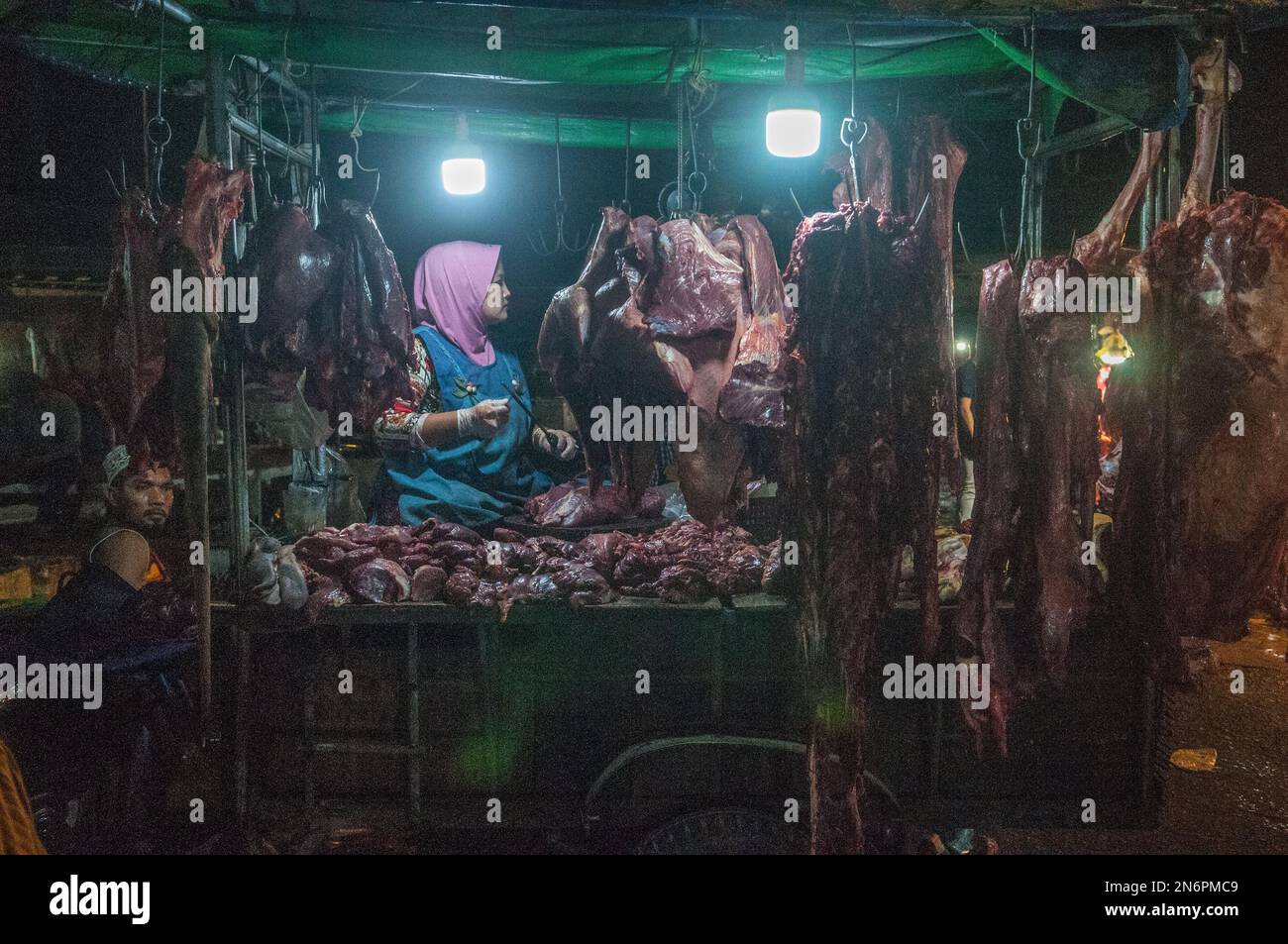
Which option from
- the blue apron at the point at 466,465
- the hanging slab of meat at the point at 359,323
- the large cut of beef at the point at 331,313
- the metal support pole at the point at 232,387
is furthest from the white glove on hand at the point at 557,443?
the metal support pole at the point at 232,387

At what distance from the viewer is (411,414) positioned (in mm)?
6270

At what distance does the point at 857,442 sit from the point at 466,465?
3.91m

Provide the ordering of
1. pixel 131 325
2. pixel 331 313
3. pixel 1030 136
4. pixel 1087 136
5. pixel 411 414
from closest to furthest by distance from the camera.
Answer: pixel 1030 136 < pixel 131 325 < pixel 331 313 < pixel 1087 136 < pixel 411 414

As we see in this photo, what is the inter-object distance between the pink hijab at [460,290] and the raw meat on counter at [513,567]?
2350 mm

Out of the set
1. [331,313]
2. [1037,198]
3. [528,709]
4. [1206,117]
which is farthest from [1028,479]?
[331,313]

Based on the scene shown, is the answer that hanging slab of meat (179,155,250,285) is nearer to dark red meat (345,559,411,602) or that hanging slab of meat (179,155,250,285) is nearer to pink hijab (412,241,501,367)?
dark red meat (345,559,411,602)

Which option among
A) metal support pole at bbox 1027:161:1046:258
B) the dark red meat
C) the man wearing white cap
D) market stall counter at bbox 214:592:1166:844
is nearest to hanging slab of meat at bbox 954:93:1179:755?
market stall counter at bbox 214:592:1166:844

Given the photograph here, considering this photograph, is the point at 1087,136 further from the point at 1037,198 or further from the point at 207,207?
the point at 207,207

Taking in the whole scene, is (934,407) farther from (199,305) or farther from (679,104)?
(199,305)

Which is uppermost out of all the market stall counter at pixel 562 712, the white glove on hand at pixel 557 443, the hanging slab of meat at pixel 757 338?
the hanging slab of meat at pixel 757 338

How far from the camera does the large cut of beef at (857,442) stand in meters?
3.38

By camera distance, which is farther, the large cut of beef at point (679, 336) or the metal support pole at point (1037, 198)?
the metal support pole at point (1037, 198)

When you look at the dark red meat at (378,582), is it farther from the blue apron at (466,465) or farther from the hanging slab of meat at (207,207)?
the blue apron at (466,465)
